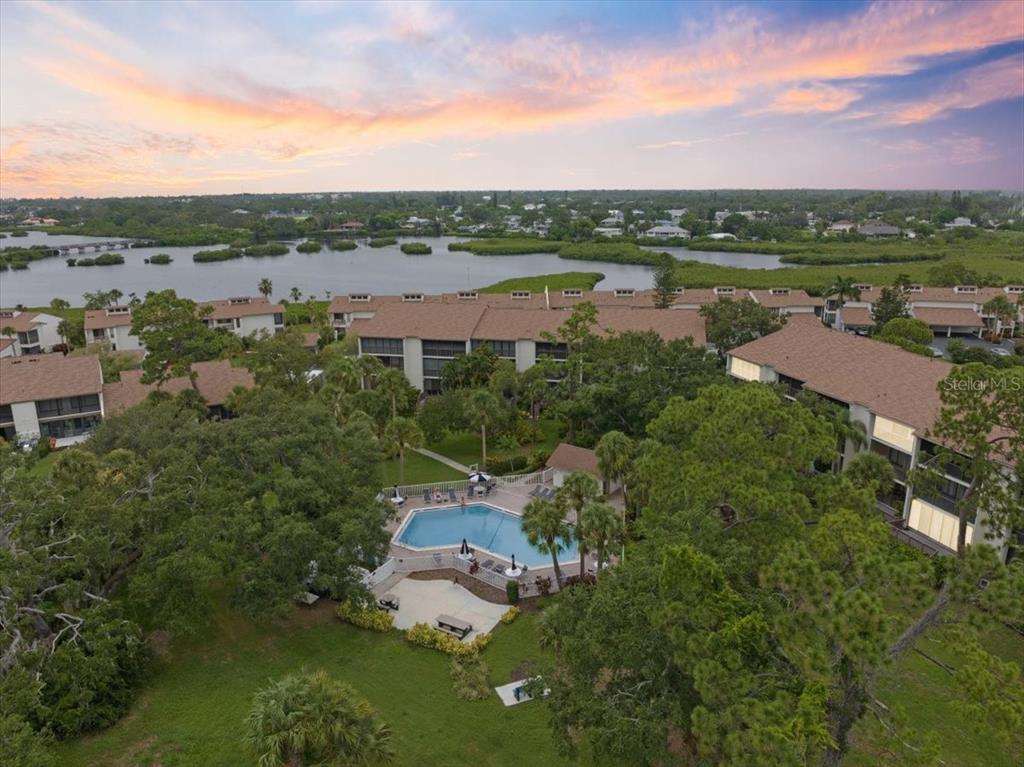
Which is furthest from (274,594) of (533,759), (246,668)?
(533,759)

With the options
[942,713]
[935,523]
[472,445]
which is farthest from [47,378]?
[935,523]

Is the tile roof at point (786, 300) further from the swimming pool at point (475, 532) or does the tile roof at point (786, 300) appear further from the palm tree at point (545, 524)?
the palm tree at point (545, 524)

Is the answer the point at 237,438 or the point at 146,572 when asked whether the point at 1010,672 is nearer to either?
the point at 146,572

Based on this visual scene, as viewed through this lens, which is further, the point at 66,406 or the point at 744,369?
the point at 66,406

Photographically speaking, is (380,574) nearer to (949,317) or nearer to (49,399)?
→ (49,399)

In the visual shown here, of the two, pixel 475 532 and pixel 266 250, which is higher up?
pixel 266 250

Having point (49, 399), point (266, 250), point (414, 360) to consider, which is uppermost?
point (266, 250)

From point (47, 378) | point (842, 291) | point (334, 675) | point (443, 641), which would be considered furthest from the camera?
point (842, 291)
